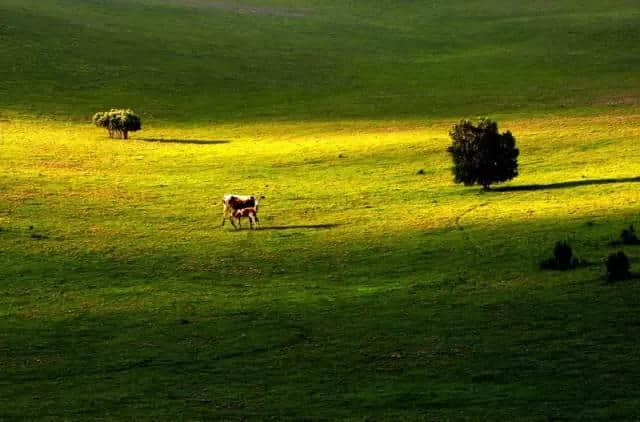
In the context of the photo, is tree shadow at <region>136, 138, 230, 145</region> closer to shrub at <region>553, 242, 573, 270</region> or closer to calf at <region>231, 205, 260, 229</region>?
calf at <region>231, 205, 260, 229</region>

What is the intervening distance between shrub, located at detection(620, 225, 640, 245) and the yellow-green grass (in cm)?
75

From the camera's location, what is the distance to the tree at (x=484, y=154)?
56438 mm

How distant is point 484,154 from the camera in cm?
5666

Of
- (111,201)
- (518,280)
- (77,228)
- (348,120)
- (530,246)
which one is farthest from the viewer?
(348,120)

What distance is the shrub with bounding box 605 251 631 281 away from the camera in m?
36.5

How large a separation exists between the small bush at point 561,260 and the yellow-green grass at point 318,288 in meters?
0.49

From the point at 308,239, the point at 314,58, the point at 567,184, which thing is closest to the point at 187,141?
the point at 567,184

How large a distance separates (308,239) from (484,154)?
44.7 feet

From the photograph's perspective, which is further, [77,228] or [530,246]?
[77,228]

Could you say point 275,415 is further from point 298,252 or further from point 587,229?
point 587,229

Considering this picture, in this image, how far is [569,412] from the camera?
83.4 feet

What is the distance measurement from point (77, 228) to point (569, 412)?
28.8 meters

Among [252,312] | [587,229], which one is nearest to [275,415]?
[252,312]

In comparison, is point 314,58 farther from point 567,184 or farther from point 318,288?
point 318,288
